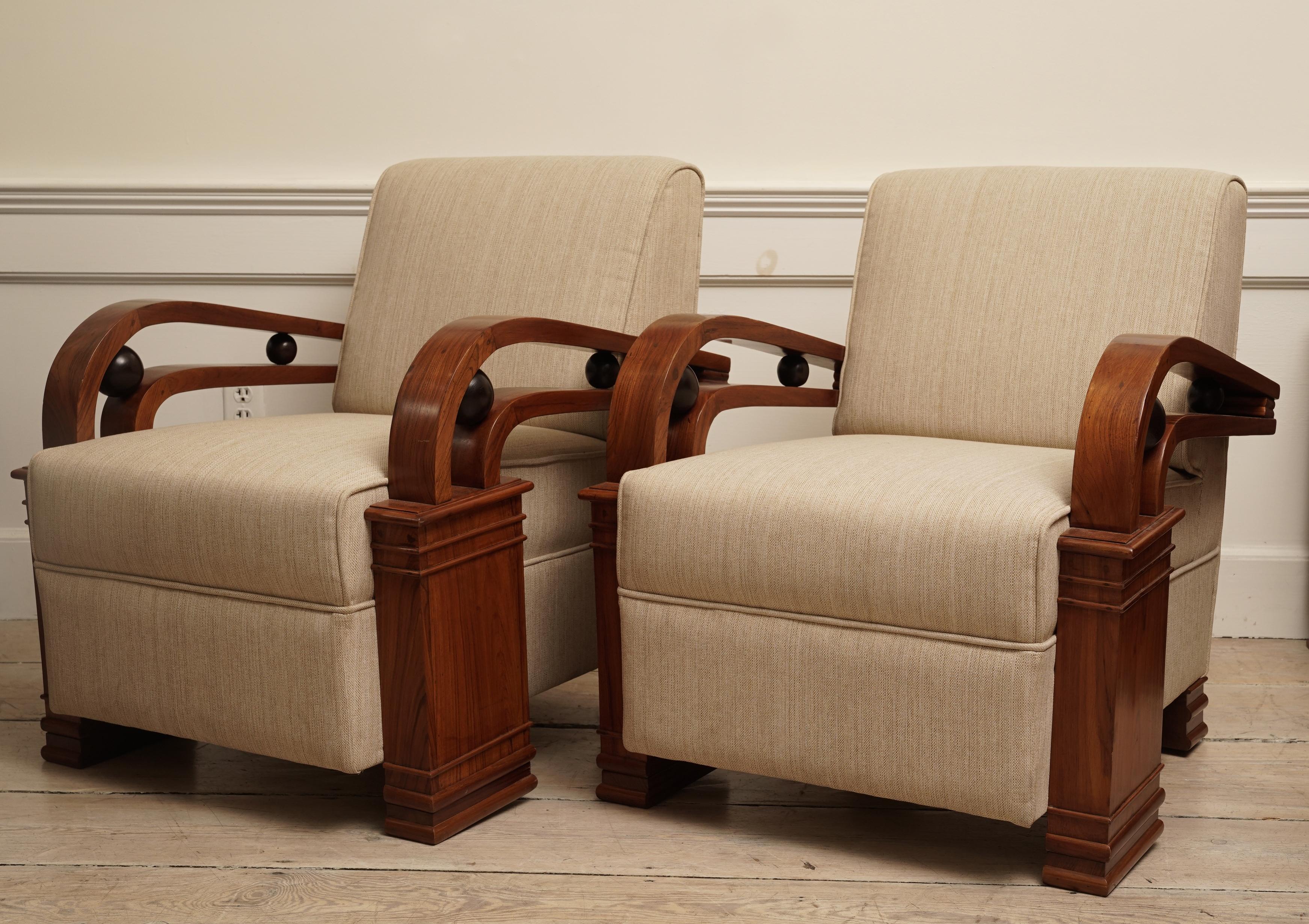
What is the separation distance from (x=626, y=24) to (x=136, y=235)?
1069 millimetres

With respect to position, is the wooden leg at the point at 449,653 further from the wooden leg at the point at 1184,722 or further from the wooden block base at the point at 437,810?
the wooden leg at the point at 1184,722

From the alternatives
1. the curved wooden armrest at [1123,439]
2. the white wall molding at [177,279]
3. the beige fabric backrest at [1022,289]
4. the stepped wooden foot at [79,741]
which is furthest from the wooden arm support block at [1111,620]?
the white wall molding at [177,279]

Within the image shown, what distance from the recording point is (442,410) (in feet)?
4.80

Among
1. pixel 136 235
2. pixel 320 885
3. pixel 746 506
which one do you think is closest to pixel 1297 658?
pixel 746 506

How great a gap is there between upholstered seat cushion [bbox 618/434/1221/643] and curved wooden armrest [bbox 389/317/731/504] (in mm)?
193

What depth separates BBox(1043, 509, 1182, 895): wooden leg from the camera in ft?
4.21

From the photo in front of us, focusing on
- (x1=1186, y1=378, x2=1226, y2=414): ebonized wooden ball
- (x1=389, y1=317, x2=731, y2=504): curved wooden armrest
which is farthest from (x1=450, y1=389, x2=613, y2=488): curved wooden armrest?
(x1=1186, y1=378, x2=1226, y2=414): ebonized wooden ball

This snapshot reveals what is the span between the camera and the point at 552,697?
213cm

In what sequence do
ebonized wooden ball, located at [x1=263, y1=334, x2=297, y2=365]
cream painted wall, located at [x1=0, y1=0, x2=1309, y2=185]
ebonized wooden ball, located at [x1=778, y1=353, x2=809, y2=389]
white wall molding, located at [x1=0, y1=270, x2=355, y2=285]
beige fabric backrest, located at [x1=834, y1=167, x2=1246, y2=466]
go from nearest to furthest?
beige fabric backrest, located at [x1=834, y1=167, x2=1246, y2=466] → ebonized wooden ball, located at [x1=778, y1=353, x2=809, y2=389] → ebonized wooden ball, located at [x1=263, y1=334, x2=297, y2=365] → cream painted wall, located at [x1=0, y1=0, x2=1309, y2=185] → white wall molding, located at [x1=0, y1=270, x2=355, y2=285]

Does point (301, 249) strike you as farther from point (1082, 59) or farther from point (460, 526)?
point (1082, 59)

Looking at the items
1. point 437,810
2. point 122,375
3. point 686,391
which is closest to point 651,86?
point 686,391

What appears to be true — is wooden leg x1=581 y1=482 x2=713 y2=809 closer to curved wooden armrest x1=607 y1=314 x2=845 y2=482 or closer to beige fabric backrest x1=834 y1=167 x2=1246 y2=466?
curved wooden armrest x1=607 y1=314 x2=845 y2=482

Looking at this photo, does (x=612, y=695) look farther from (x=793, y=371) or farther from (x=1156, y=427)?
(x=1156, y=427)

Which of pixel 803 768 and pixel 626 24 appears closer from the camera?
pixel 803 768
